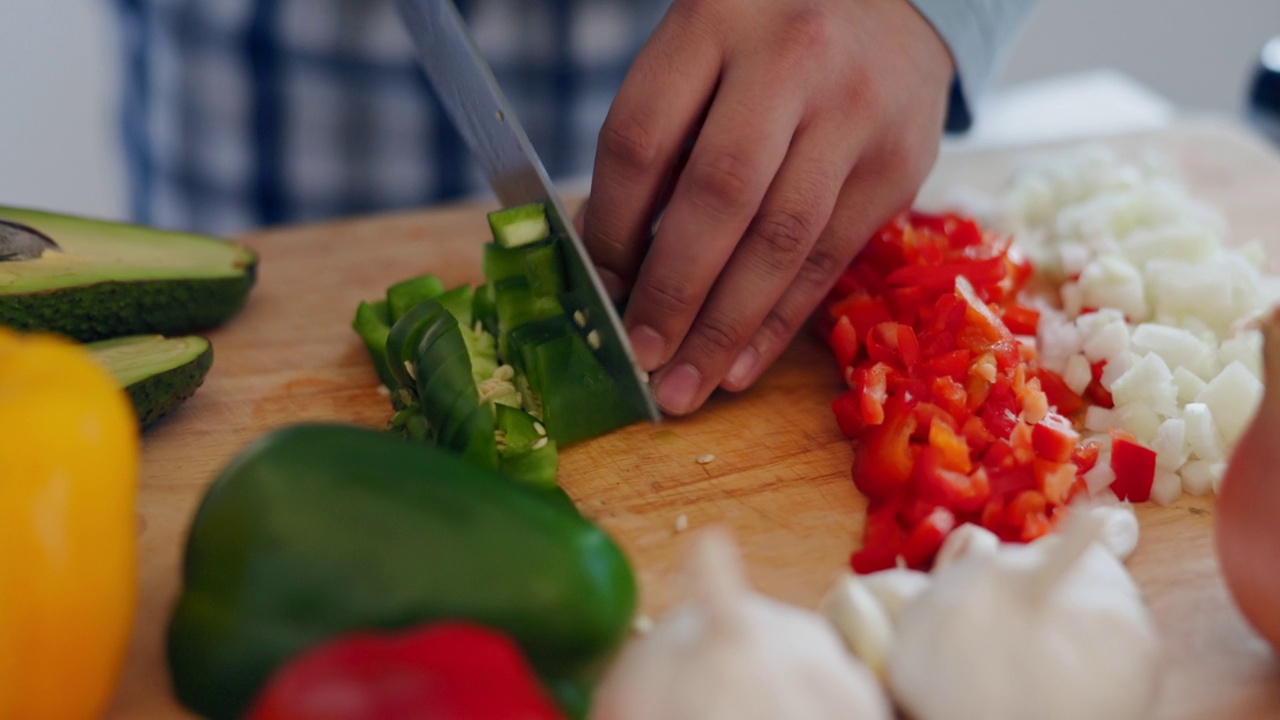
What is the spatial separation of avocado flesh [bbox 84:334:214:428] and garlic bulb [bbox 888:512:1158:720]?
1.07 metres

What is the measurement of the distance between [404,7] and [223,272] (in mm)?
530

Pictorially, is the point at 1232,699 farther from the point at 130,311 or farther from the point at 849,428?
the point at 130,311

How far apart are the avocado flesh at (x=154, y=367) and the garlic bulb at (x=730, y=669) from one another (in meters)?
0.87

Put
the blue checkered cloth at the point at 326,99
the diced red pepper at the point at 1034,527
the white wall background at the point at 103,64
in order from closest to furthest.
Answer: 1. the diced red pepper at the point at 1034,527
2. the blue checkered cloth at the point at 326,99
3. the white wall background at the point at 103,64

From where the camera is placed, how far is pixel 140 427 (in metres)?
1.52

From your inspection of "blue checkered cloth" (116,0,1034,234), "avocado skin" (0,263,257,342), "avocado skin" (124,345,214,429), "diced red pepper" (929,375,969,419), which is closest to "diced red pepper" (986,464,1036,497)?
"diced red pepper" (929,375,969,419)

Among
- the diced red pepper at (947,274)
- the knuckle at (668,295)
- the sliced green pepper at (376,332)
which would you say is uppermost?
the knuckle at (668,295)

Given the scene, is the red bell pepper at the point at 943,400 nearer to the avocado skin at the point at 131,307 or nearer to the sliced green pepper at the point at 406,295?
the sliced green pepper at the point at 406,295

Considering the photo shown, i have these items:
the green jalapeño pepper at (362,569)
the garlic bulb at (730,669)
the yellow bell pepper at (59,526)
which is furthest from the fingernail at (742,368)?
the yellow bell pepper at (59,526)

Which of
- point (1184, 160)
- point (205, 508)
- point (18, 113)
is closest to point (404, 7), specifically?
point (205, 508)

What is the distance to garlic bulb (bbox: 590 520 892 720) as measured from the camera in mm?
846

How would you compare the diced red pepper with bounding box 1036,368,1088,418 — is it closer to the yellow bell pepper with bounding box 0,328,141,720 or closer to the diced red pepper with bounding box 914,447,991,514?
the diced red pepper with bounding box 914,447,991,514

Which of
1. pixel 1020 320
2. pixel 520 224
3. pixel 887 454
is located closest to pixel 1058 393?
pixel 1020 320

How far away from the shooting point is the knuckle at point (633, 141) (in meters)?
1.43
